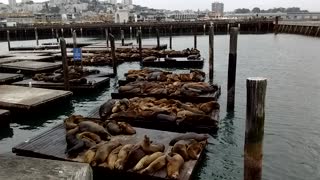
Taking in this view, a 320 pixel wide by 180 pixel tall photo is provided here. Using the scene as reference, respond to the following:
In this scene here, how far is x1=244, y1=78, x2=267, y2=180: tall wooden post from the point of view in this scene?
591cm

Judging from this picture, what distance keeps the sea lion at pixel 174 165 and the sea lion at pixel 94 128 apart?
218 cm

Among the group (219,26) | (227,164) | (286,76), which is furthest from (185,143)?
(219,26)

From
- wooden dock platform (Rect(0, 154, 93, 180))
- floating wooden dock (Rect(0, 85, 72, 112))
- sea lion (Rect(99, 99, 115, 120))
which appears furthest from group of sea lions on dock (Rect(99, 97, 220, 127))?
wooden dock platform (Rect(0, 154, 93, 180))

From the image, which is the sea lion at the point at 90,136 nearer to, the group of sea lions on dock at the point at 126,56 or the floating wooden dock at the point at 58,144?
the floating wooden dock at the point at 58,144

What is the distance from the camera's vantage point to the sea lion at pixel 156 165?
23.8 ft

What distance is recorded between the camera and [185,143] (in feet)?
27.4

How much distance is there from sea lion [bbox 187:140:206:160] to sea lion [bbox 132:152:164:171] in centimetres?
70

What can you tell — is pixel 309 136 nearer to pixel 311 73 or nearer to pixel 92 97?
pixel 92 97

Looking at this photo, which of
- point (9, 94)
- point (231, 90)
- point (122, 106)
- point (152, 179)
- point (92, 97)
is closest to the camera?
point (152, 179)

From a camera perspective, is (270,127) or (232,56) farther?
(232,56)

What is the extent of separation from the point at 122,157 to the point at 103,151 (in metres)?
0.49

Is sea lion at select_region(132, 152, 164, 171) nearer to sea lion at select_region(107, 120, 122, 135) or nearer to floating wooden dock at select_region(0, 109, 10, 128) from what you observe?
sea lion at select_region(107, 120, 122, 135)

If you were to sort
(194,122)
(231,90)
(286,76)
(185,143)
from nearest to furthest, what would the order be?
(185,143) → (194,122) → (231,90) → (286,76)

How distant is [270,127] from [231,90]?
2.29 meters
